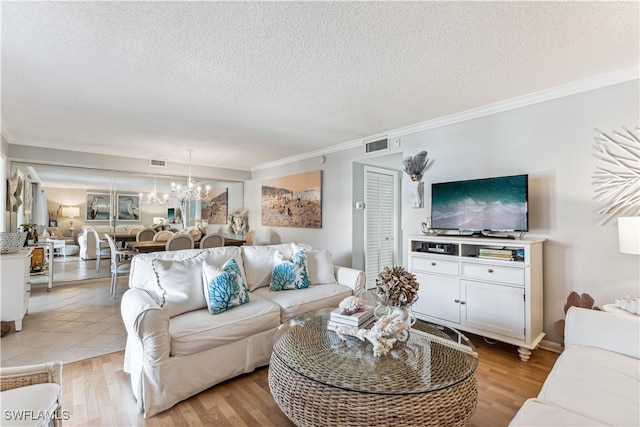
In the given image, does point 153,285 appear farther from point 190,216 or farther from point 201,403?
point 190,216

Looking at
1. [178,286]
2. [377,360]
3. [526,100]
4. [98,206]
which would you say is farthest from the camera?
[98,206]

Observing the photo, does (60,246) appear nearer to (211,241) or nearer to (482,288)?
(211,241)

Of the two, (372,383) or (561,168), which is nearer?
(372,383)

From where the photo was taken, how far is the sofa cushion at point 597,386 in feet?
3.87

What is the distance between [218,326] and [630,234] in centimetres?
288

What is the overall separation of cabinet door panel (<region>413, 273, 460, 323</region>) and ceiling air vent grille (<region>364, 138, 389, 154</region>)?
6.16ft

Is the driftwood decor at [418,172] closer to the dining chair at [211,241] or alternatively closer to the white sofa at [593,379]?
the white sofa at [593,379]

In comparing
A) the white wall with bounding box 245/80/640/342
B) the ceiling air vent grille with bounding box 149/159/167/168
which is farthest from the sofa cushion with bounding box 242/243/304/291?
the ceiling air vent grille with bounding box 149/159/167/168

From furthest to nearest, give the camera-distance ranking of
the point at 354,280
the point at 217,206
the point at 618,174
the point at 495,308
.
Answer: the point at 217,206
the point at 354,280
the point at 495,308
the point at 618,174

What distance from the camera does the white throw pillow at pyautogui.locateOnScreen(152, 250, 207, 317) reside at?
2.21 meters

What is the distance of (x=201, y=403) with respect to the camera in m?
1.92

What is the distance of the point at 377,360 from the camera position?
5.08 feet

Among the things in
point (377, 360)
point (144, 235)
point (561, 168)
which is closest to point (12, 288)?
point (144, 235)

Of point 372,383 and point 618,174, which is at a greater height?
point 618,174
